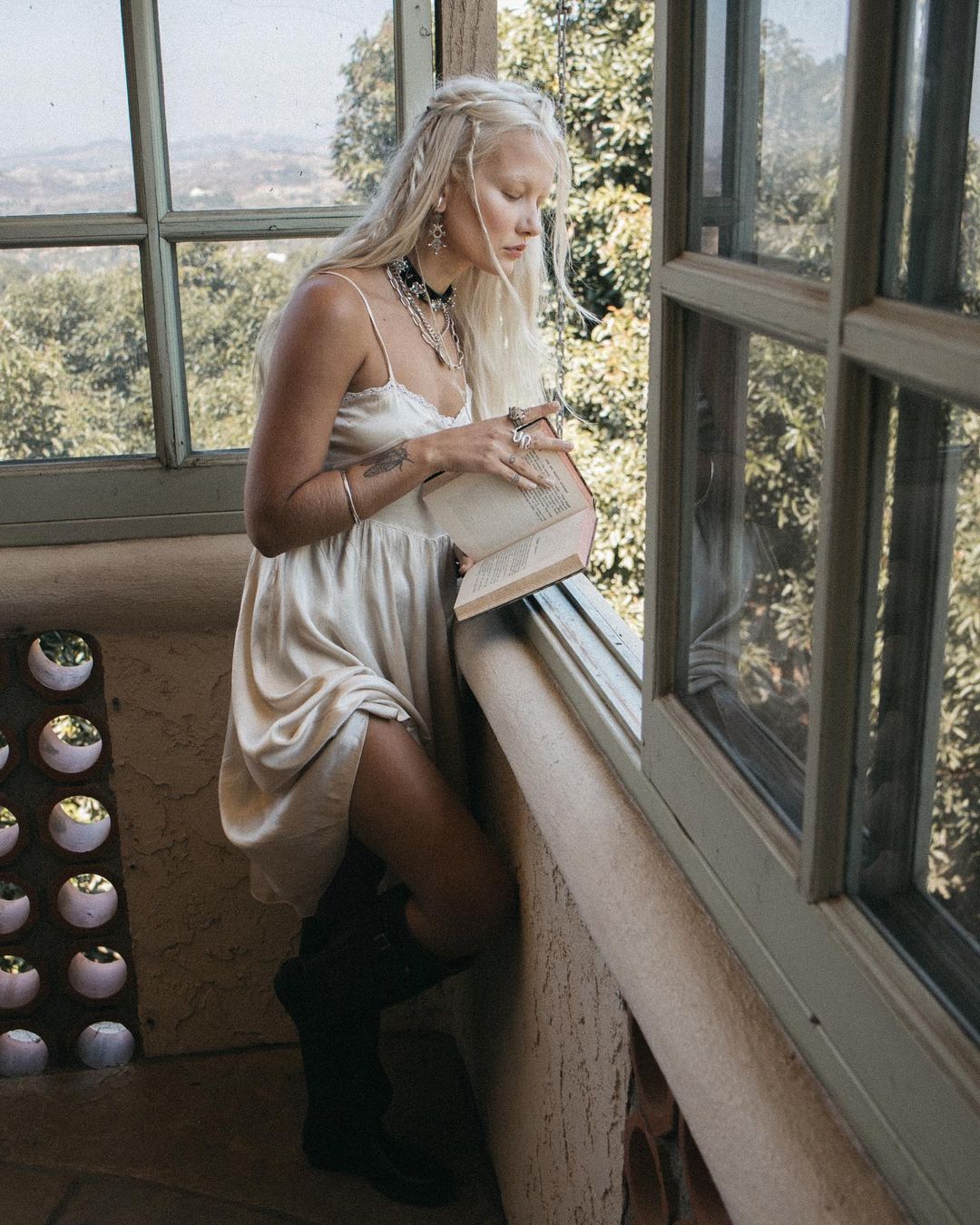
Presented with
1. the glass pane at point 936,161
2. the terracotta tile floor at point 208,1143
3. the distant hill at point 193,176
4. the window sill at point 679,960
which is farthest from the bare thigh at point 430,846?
the glass pane at point 936,161

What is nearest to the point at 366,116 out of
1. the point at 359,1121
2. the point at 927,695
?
the point at 359,1121

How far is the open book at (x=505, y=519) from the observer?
1659 mm

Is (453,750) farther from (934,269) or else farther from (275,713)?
(934,269)

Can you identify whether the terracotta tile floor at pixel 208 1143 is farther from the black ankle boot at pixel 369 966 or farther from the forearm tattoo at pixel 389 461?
the forearm tattoo at pixel 389 461

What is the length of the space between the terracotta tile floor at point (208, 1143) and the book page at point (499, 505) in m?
1.01

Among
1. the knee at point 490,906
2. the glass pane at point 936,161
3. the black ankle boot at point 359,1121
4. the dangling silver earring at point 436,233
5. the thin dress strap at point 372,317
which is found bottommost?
the black ankle boot at point 359,1121

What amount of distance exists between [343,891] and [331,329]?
0.80 metres

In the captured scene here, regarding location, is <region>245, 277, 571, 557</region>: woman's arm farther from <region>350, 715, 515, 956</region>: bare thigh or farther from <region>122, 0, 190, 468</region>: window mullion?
<region>122, 0, 190, 468</region>: window mullion

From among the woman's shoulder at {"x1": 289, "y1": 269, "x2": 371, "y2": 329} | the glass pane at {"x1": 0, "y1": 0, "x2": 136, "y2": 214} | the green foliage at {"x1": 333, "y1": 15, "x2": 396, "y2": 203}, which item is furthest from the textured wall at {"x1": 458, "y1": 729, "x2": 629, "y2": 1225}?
the glass pane at {"x1": 0, "y1": 0, "x2": 136, "y2": 214}

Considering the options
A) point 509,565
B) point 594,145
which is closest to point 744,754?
point 509,565

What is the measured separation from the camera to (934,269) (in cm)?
66

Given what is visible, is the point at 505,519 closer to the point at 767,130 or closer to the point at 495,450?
the point at 495,450

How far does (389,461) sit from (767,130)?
985mm

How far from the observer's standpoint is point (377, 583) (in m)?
1.88
